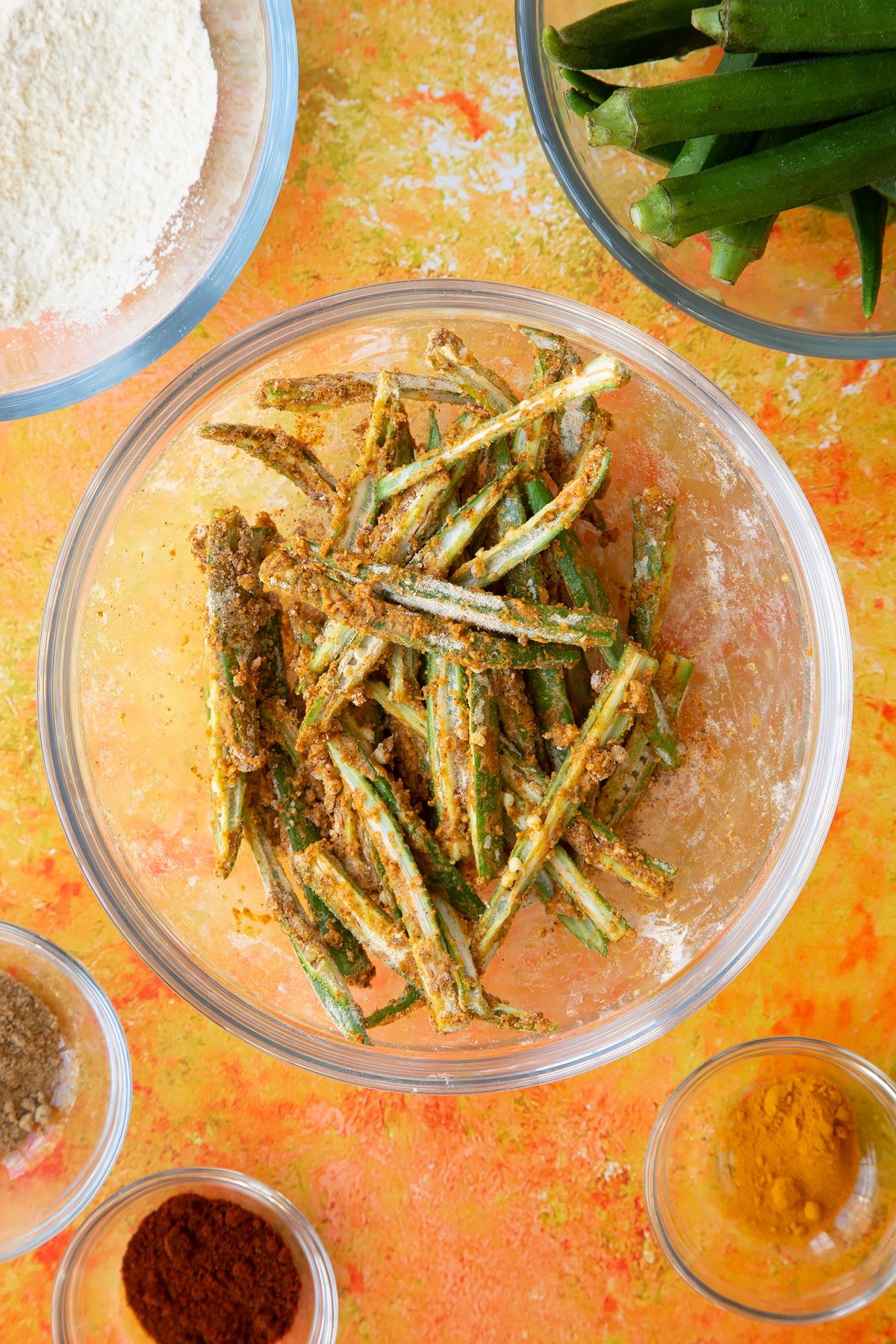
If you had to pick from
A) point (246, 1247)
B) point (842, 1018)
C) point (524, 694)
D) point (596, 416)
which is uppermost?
point (596, 416)

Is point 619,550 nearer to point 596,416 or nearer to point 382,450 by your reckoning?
point 596,416

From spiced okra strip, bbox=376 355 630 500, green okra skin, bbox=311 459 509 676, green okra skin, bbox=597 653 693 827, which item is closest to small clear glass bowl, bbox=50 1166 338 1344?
green okra skin, bbox=597 653 693 827

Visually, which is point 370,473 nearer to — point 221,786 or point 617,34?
point 221,786

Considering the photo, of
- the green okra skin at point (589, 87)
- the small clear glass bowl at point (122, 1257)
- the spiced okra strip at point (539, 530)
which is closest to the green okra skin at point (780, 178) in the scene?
the green okra skin at point (589, 87)

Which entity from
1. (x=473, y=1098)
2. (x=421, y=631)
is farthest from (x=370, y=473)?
(x=473, y=1098)

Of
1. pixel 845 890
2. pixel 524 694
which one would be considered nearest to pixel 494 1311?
pixel 845 890

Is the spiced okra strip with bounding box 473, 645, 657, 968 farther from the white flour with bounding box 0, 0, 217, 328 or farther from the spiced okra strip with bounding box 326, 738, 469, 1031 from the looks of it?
the white flour with bounding box 0, 0, 217, 328
